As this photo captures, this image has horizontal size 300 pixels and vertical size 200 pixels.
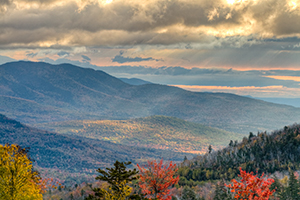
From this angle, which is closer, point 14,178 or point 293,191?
point 14,178

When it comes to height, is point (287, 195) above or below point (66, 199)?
above

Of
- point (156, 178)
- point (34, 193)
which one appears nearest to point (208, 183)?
point (156, 178)

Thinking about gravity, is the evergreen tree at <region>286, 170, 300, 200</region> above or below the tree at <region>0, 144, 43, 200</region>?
below

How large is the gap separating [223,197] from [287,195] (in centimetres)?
1886

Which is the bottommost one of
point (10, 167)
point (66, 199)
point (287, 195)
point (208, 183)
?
point (66, 199)

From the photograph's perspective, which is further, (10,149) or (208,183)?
(208,183)

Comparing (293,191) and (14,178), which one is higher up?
(14,178)

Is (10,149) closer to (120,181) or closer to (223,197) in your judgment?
(120,181)

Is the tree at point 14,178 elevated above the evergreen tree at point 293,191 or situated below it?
above

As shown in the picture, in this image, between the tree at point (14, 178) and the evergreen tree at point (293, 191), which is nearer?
the tree at point (14, 178)

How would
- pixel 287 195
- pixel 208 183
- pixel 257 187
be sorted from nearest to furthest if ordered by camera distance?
pixel 257 187 < pixel 287 195 < pixel 208 183

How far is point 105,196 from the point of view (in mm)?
43469

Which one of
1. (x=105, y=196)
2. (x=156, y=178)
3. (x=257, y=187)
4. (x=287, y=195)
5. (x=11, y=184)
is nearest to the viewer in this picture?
(x=105, y=196)

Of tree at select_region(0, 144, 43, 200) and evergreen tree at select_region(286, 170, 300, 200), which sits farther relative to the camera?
evergreen tree at select_region(286, 170, 300, 200)
